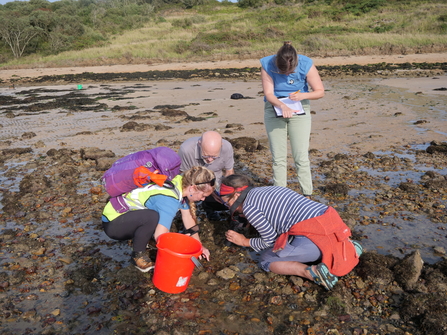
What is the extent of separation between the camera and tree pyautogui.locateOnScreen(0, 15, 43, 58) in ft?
120

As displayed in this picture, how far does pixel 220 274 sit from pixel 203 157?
1.21m

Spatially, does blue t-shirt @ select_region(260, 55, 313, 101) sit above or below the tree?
below

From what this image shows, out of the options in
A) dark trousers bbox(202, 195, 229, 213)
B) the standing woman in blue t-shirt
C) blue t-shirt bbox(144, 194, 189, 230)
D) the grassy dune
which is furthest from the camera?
the grassy dune

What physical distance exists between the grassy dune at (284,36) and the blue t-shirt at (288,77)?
24865 mm

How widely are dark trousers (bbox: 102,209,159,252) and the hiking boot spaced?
0.14 ft

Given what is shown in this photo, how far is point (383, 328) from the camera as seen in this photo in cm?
272

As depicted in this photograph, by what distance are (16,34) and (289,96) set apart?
39943mm

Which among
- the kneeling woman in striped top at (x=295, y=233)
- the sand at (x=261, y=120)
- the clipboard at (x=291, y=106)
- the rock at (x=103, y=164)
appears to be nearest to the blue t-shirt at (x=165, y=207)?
the kneeling woman in striped top at (x=295, y=233)

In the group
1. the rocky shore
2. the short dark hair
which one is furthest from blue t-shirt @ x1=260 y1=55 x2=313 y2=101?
the rocky shore

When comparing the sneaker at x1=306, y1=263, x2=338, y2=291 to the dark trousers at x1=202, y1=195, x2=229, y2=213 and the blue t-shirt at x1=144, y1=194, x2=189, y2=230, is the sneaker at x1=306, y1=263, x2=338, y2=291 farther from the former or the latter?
the dark trousers at x1=202, y1=195, x2=229, y2=213

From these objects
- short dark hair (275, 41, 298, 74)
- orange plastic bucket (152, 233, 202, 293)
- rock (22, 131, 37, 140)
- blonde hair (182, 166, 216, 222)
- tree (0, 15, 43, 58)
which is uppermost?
tree (0, 15, 43, 58)

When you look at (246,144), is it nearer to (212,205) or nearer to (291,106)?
(212,205)

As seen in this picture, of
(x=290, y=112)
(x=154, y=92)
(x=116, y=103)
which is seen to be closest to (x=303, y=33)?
(x=154, y=92)

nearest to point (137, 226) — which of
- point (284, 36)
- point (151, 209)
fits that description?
point (151, 209)
